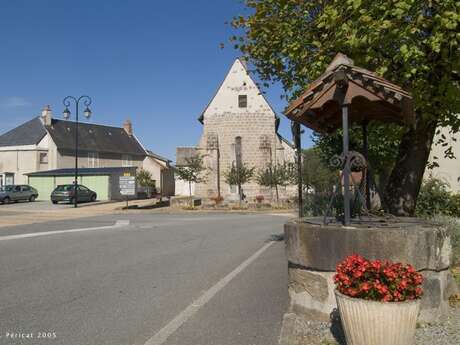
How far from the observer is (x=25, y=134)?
4631cm

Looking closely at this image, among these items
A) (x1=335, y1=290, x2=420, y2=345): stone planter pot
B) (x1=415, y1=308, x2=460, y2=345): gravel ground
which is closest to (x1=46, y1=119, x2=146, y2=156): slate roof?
(x1=415, y1=308, x2=460, y2=345): gravel ground

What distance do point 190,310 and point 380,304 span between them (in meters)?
2.77

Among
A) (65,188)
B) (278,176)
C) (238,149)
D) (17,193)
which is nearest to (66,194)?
(65,188)

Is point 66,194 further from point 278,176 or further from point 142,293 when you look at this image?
point 142,293

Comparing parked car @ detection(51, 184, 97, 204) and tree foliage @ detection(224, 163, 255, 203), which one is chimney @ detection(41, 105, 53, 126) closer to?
parked car @ detection(51, 184, 97, 204)

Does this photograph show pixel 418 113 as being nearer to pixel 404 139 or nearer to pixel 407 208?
pixel 404 139

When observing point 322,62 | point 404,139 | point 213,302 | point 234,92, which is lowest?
point 213,302

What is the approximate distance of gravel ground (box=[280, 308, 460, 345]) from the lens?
3.84m

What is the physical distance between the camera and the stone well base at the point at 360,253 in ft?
13.7

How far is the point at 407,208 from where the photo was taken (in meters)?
7.48

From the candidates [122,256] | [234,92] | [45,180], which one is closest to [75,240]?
[122,256]

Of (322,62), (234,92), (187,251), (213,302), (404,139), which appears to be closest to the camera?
(213,302)

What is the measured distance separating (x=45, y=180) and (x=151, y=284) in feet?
121

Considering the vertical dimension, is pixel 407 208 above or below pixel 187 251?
above
